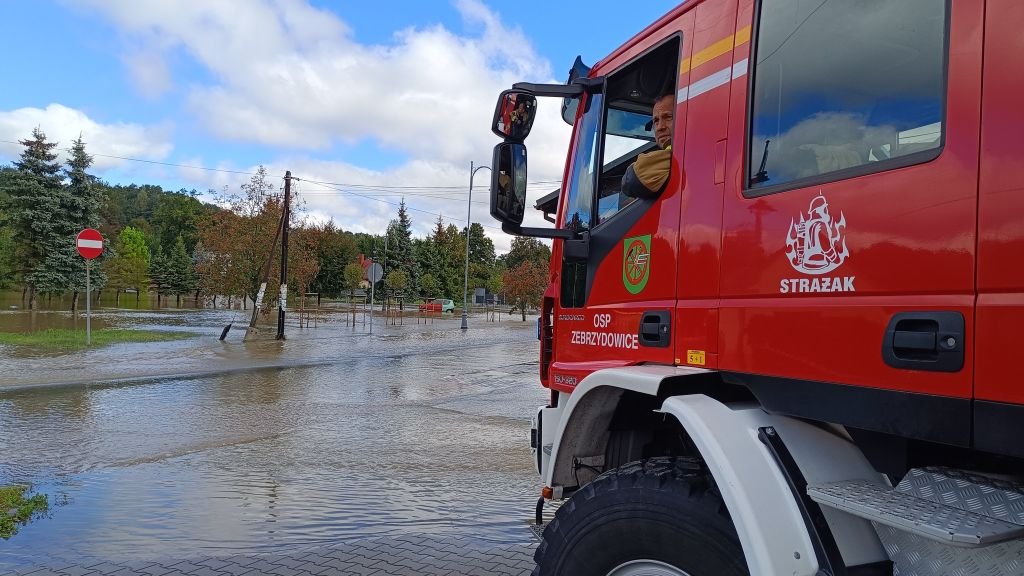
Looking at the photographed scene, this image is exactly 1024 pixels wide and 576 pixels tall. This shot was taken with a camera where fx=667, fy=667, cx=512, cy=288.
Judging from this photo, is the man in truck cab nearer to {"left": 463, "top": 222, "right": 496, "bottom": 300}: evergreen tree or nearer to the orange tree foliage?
the orange tree foliage

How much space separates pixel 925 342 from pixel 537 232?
5.55 feet

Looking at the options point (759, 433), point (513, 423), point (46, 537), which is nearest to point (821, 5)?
point (759, 433)

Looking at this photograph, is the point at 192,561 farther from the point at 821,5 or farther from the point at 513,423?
the point at 513,423

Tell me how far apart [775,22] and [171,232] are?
102501 millimetres

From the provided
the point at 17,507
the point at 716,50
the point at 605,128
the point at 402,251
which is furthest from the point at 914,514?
the point at 402,251

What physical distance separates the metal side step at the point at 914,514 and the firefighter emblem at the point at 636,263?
1.09 meters

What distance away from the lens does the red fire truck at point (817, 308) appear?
1590 millimetres

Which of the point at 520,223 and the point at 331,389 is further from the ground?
the point at 520,223

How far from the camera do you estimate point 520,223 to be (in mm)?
2973

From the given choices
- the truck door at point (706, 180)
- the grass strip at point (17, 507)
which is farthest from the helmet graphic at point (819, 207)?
the grass strip at point (17, 507)

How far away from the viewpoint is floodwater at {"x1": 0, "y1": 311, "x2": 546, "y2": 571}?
4680 mm

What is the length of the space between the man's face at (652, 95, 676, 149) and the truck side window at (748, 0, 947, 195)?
53 centimetres

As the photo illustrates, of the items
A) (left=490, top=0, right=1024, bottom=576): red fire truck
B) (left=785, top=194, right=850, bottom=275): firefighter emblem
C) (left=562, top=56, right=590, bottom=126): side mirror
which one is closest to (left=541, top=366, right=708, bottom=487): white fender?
(left=490, top=0, right=1024, bottom=576): red fire truck

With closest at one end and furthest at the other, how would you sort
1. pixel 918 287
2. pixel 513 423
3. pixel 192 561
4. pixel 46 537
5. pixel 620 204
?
1. pixel 918 287
2. pixel 620 204
3. pixel 192 561
4. pixel 46 537
5. pixel 513 423
